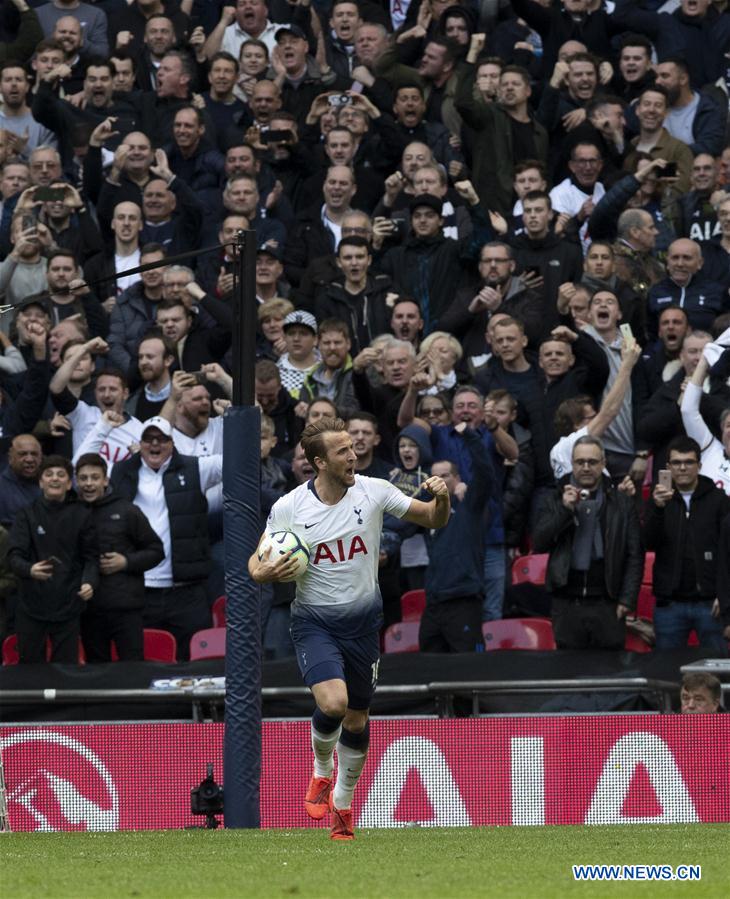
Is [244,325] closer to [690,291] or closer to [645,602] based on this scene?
[645,602]

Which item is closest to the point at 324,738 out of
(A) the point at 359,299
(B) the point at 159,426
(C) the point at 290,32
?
(B) the point at 159,426

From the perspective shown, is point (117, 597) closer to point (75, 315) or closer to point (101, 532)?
point (101, 532)

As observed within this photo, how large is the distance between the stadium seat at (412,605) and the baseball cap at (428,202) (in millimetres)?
3867

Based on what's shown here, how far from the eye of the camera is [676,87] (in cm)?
1973

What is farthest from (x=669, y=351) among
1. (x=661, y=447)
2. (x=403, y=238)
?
(x=403, y=238)

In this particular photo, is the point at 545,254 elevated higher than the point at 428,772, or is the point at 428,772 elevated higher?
the point at 545,254

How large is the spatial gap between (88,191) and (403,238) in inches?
150

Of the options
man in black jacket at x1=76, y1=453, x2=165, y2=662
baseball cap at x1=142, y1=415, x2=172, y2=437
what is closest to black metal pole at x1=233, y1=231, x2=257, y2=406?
man in black jacket at x1=76, y1=453, x2=165, y2=662

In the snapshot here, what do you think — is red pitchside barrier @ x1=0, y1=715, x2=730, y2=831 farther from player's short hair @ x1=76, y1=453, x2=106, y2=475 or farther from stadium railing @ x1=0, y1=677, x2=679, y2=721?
player's short hair @ x1=76, y1=453, x2=106, y2=475

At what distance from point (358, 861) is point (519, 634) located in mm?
6211

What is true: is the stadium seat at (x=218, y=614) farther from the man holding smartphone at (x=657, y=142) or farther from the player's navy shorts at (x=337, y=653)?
the man holding smartphone at (x=657, y=142)

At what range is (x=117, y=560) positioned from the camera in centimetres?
1566

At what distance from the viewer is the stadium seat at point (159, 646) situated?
16.2m

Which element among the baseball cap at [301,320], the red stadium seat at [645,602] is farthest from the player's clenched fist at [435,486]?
the baseball cap at [301,320]
